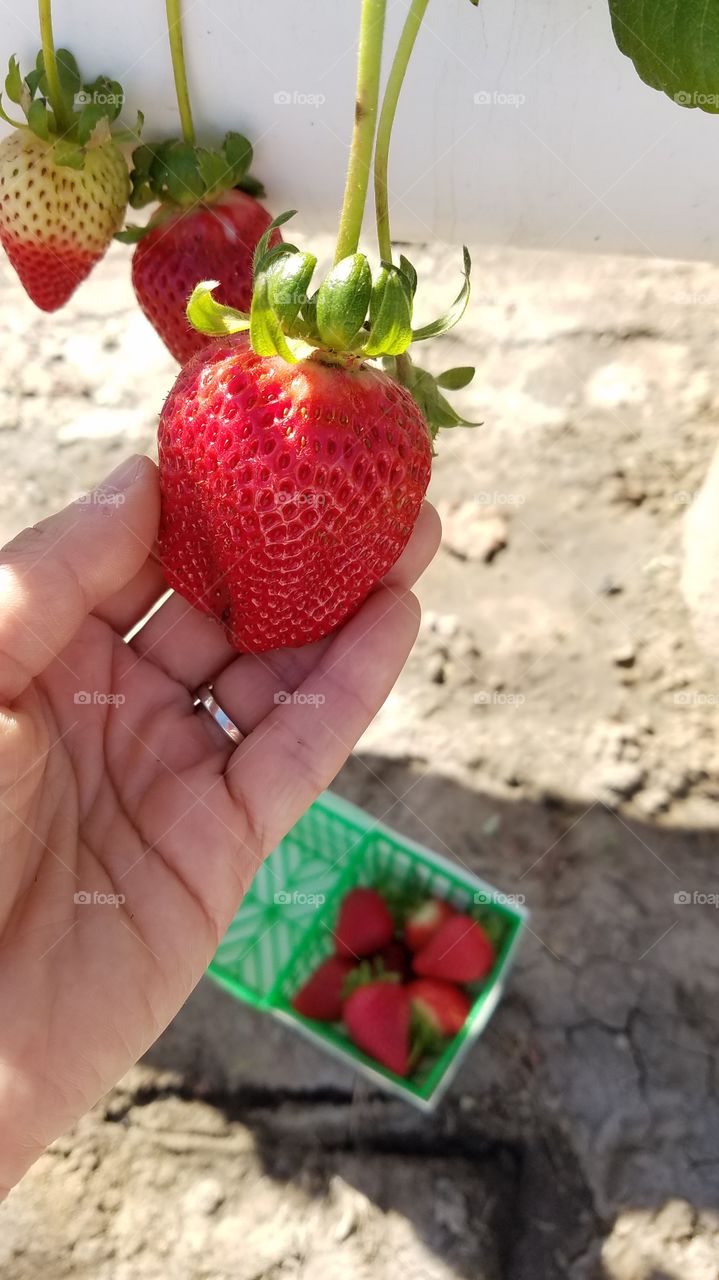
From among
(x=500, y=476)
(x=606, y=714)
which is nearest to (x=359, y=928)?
(x=606, y=714)

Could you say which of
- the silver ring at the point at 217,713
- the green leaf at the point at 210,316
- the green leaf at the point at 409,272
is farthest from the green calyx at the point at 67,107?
the silver ring at the point at 217,713

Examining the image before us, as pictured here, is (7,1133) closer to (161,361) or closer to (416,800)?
(416,800)

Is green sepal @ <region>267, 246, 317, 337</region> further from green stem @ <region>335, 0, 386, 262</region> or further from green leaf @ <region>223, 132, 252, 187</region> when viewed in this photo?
green leaf @ <region>223, 132, 252, 187</region>

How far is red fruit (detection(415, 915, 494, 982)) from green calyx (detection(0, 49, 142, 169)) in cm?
119

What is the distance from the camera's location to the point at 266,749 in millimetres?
1148

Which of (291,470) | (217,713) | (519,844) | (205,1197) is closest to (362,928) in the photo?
(519,844)

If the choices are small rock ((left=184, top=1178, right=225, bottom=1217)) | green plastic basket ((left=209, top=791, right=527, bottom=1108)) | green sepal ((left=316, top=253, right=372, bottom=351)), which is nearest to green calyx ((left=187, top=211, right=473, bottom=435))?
green sepal ((left=316, top=253, right=372, bottom=351))

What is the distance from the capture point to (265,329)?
77 centimetres

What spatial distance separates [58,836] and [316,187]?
739 millimetres

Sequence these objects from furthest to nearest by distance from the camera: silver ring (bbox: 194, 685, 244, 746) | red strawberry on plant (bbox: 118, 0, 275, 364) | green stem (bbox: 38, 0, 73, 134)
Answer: silver ring (bbox: 194, 685, 244, 746) → red strawberry on plant (bbox: 118, 0, 275, 364) → green stem (bbox: 38, 0, 73, 134)

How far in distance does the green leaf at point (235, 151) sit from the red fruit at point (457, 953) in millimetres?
1133

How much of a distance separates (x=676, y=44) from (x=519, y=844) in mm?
1219

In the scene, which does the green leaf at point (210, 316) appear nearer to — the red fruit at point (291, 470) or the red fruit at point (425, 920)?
the red fruit at point (291, 470)

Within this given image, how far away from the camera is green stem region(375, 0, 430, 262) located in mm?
773
